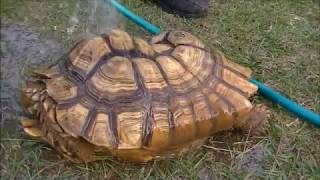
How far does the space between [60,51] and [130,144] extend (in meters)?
0.88

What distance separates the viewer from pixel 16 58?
2342 millimetres

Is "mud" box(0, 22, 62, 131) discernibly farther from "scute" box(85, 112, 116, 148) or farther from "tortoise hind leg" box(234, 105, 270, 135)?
"tortoise hind leg" box(234, 105, 270, 135)

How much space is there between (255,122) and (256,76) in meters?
0.47

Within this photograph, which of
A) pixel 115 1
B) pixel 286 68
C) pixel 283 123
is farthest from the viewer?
pixel 115 1

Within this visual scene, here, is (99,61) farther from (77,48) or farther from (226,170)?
(226,170)

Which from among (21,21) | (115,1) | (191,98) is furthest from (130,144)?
(115,1)

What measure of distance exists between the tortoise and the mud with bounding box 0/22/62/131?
0.11m

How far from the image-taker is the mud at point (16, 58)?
6.97ft

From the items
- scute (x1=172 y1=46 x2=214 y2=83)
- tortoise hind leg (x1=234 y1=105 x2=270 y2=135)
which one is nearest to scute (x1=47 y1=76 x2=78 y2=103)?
scute (x1=172 y1=46 x2=214 y2=83)

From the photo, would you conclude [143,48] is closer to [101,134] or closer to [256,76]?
[101,134]

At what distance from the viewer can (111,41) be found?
1.97 m

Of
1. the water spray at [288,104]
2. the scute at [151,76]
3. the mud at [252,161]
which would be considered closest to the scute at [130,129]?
the scute at [151,76]

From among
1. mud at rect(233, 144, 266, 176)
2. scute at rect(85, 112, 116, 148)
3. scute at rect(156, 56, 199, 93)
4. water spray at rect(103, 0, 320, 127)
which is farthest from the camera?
water spray at rect(103, 0, 320, 127)

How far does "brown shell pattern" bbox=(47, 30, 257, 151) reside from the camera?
73.2 inches
